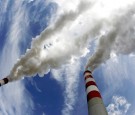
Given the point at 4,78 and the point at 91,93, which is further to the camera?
the point at 4,78

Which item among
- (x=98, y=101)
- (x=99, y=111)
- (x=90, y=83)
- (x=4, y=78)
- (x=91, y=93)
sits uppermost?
(x=4, y=78)

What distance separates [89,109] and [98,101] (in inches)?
37.4

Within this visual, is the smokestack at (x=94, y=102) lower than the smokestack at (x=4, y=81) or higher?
lower

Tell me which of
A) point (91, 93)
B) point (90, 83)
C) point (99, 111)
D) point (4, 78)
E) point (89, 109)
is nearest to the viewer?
point (99, 111)

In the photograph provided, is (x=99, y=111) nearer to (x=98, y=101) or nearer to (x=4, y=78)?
(x=98, y=101)

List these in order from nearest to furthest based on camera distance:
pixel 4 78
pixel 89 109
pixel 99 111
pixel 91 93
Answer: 1. pixel 99 111
2. pixel 89 109
3. pixel 91 93
4. pixel 4 78

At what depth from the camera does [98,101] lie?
18.9m

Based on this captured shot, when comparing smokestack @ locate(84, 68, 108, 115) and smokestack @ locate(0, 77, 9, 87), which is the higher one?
smokestack @ locate(0, 77, 9, 87)

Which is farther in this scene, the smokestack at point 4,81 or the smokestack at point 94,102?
the smokestack at point 4,81

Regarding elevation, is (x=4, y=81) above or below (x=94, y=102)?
above

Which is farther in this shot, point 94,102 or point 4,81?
point 4,81

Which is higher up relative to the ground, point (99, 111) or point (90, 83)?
point (90, 83)

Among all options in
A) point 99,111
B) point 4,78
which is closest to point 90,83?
point 99,111

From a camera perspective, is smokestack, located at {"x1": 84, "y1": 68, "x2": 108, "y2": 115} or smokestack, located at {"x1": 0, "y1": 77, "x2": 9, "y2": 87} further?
smokestack, located at {"x1": 0, "y1": 77, "x2": 9, "y2": 87}
